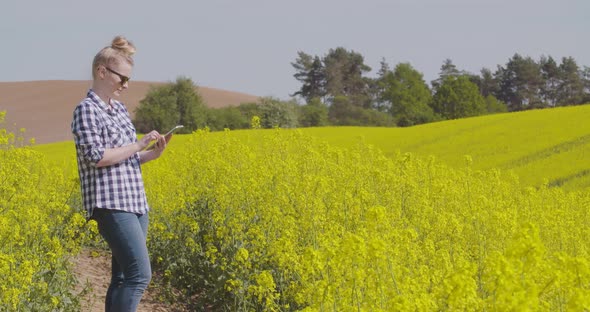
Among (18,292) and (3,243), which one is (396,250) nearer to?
(18,292)

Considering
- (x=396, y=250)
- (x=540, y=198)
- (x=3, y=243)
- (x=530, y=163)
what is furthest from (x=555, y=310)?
(x=530, y=163)

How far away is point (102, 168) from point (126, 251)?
0.45 metres

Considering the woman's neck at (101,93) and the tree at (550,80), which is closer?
the woman's neck at (101,93)

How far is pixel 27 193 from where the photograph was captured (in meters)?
6.88

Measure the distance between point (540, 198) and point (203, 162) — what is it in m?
4.64

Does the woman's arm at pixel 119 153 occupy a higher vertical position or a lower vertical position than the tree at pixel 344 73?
lower

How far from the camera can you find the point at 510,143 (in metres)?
22.1

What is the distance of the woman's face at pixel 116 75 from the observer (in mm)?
4336

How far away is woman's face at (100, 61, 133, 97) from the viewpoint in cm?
434

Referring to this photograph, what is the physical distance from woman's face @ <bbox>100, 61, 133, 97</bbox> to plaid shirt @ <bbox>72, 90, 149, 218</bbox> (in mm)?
115

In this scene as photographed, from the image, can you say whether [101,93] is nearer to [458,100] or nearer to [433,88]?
[458,100]

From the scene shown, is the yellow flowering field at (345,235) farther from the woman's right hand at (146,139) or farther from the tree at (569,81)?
the tree at (569,81)

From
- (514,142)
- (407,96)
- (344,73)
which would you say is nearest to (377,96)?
(344,73)

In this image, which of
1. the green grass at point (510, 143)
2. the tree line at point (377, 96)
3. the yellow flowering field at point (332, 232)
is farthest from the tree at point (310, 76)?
the yellow flowering field at point (332, 232)
